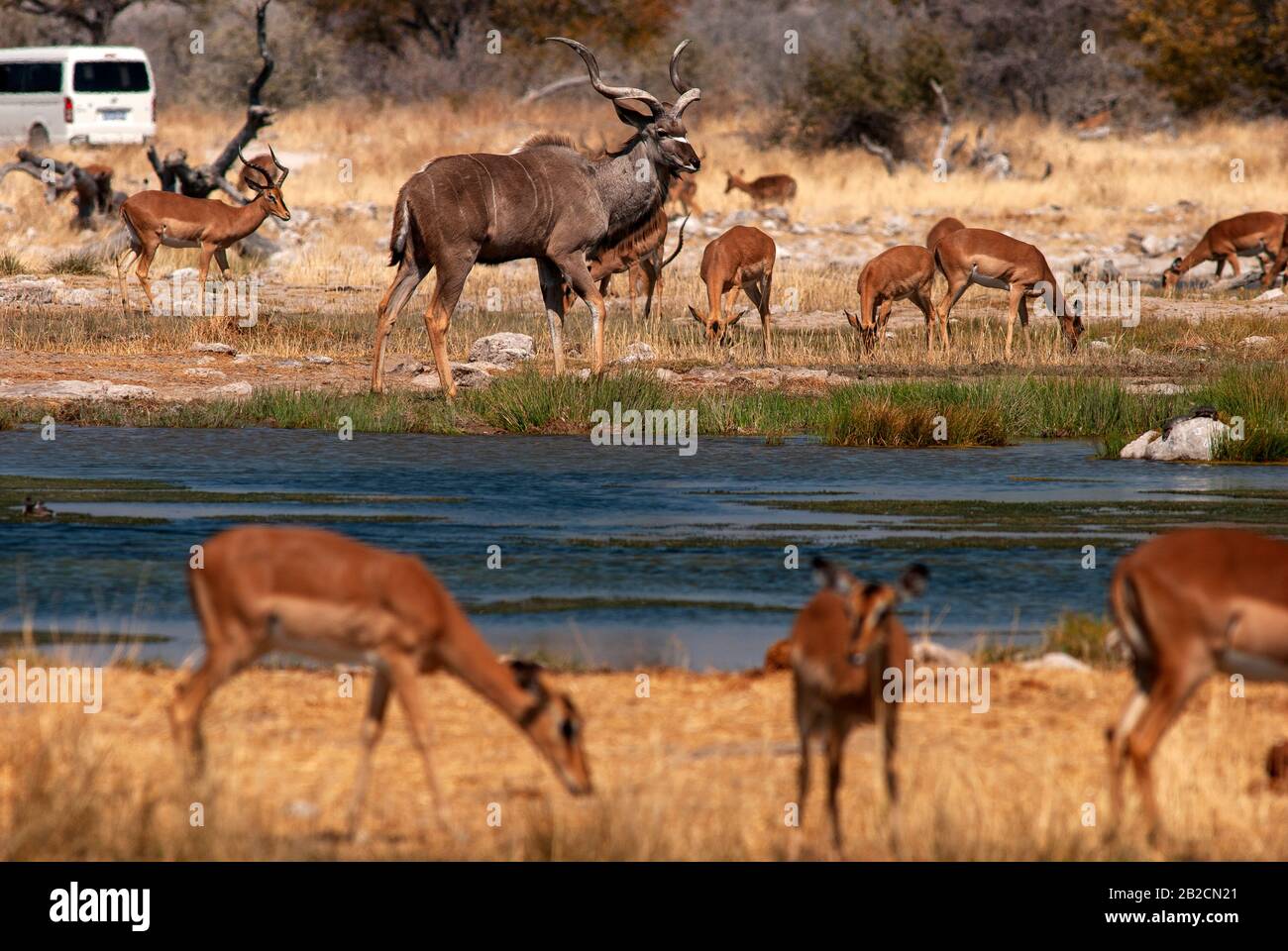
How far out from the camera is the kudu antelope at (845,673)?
5742mm

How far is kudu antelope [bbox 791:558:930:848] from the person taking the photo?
5742mm

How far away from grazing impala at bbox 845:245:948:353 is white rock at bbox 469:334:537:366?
3.42 m

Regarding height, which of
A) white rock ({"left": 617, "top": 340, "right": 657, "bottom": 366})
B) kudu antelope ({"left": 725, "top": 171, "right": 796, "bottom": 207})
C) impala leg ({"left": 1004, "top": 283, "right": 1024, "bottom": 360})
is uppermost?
kudu antelope ({"left": 725, "top": 171, "right": 796, "bottom": 207})

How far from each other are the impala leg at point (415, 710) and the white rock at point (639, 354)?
13.8m

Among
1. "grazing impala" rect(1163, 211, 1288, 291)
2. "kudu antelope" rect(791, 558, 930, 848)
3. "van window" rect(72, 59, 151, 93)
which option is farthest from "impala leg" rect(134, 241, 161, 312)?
"kudu antelope" rect(791, 558, 930, 848)

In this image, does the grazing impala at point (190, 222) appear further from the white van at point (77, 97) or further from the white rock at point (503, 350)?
the white van at point (77, 97)

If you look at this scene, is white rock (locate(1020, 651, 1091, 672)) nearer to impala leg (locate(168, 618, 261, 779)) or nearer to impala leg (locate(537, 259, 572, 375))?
impala leg (locate(168, 618, 261, 779))

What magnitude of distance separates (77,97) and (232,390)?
78.9ft

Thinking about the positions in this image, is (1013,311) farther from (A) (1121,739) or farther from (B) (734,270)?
(A) (1121,739)

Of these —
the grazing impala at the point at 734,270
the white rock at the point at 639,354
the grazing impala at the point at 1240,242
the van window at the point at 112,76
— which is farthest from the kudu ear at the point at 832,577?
the van window at the point at 112,76

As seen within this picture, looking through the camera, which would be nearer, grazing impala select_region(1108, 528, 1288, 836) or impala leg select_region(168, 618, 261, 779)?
grazing impala select_region(1108, 528, 1288, 836)

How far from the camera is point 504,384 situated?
1688 cm

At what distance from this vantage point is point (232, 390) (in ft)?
59.2
